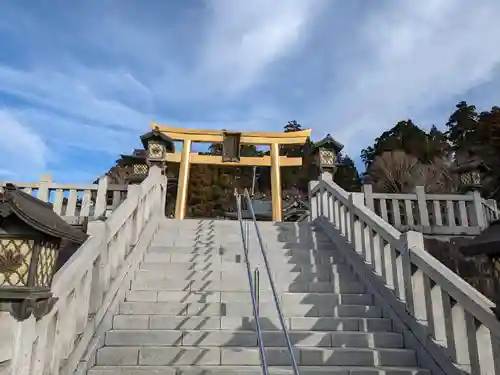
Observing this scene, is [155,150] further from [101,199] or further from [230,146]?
[230,146]

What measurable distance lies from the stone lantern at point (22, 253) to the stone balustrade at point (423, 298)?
2.85 m

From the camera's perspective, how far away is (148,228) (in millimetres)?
5645

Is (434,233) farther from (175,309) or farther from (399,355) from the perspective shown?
(175,309)

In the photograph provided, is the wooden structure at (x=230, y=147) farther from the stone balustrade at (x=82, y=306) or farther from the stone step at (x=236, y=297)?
the stone step at (x=236, y=297)

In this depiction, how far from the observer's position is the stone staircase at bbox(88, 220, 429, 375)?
3.28 meters

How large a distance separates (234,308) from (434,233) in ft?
16.1

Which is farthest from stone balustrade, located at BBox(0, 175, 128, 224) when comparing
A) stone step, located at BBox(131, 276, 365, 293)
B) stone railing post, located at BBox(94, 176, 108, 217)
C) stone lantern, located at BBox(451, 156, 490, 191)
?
stone lantern, located at BBox(451, 156, 490, 191)

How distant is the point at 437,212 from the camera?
7.55m

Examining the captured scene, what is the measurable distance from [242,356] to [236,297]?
1042 millimetres

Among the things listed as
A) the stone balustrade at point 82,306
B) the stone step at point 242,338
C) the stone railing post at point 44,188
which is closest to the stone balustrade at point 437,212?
Result: the stone step at point 242,338

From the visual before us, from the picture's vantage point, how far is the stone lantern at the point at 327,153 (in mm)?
7648

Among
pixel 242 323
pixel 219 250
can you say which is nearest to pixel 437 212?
pixel 219 250

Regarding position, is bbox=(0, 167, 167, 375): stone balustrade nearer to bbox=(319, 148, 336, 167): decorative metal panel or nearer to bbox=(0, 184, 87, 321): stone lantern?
bbox=(0, 184, 87, 321): stone lantern

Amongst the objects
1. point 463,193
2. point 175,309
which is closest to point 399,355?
point 175,309
